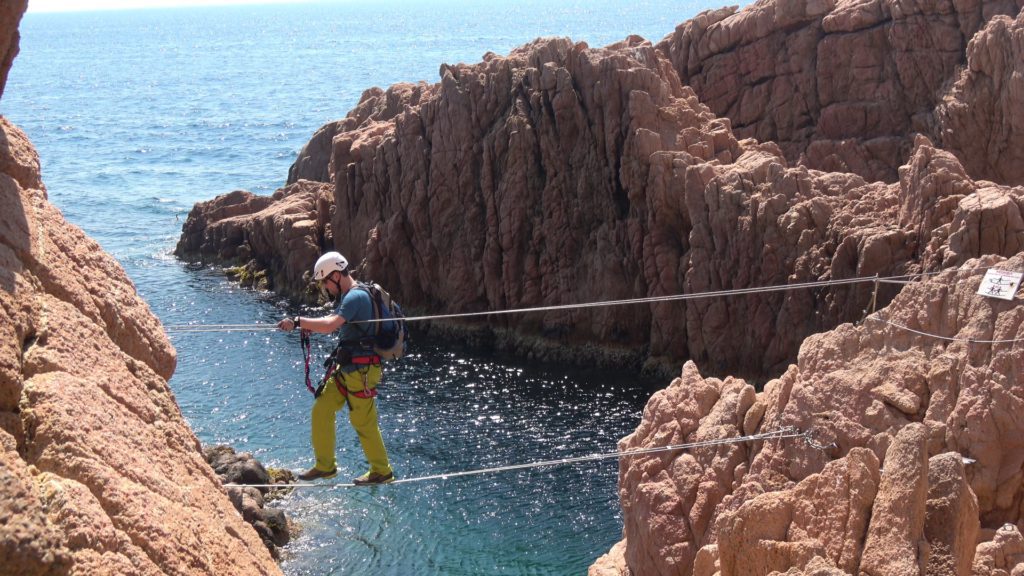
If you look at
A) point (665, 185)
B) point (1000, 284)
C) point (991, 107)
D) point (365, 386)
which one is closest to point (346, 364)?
point (365, 386)

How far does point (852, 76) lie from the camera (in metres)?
61.8

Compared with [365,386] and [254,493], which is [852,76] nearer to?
[254,493]

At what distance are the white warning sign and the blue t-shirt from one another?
10336mm

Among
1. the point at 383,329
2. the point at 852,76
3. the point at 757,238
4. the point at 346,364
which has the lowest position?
the point at 757,238

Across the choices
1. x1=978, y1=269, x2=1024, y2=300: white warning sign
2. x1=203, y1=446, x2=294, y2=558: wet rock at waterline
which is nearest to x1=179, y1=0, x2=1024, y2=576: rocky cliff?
x1=978, y1=269, x2=1024, y2=300: white warning sign

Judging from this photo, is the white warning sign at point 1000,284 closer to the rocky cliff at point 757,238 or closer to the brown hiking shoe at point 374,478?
the rocky cliff at point 757,238

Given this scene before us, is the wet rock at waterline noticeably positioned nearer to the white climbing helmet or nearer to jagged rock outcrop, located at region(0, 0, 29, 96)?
the white climbing helmet

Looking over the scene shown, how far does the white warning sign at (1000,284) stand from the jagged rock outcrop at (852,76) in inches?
1493

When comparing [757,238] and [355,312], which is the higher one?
[355,312]

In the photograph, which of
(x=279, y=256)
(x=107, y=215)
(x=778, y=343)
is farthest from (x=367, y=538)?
(x=107, y=215)

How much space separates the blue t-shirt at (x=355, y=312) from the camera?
600 inches

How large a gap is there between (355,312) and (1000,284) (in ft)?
35.4

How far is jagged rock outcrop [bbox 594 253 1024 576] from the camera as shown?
14.6m

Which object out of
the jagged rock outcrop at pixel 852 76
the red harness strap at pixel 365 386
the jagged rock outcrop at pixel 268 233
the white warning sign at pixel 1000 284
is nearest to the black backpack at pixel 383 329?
the red harness strap at pixel 365 386
